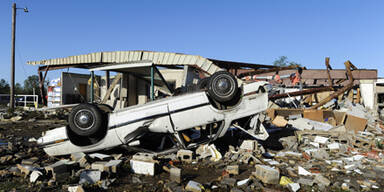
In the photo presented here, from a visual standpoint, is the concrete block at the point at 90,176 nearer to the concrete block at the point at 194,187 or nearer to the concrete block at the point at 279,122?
the concrete block at the point at 194,187

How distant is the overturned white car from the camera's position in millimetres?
4109

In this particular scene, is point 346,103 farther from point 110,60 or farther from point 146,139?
point 110,60

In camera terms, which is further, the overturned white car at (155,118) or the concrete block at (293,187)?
the overturned white car at (155,118)

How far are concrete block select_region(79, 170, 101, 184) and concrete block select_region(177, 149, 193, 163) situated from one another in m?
1.57

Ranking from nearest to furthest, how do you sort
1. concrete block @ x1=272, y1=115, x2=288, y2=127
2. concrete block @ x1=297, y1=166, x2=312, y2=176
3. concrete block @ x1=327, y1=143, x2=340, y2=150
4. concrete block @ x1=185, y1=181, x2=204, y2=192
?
concrete block @ x1=185, y1=181, x2=204, y2=192
concrete block @ x1=297, y1=166, x2=312, y2=176
concrete block @ x1=327, y1=143, x2=340, y2=150
concrete block @ x1=272, y1=115, x2=288, y2=127

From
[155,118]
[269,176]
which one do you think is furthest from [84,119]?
[269,176]

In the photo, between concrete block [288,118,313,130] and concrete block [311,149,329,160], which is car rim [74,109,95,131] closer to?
concrete block [311,149,329,160]

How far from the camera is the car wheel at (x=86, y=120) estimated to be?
4.02 metres

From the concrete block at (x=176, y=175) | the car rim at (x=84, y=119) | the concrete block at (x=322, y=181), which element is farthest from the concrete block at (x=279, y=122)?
the car rim at (x=84, y=119)

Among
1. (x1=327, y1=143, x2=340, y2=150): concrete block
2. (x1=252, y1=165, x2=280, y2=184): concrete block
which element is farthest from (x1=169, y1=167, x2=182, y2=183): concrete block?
(x1=327, y1=143, x2=340, y2=150): concrete block

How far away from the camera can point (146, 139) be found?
5293mm

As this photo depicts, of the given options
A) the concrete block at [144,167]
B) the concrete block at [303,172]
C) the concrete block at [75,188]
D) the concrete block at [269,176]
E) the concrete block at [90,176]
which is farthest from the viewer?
the concrete block at [303,172]

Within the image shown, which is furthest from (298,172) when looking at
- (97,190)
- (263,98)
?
(97,190)

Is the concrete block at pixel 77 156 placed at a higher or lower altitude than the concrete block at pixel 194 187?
higher
